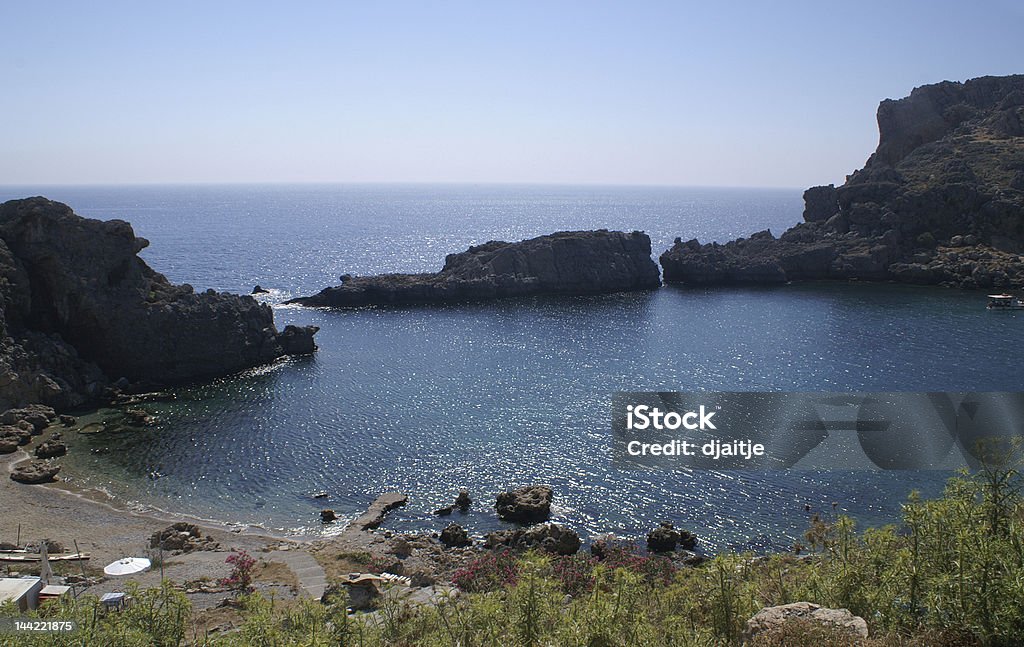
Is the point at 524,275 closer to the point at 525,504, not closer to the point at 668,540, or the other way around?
the point at 525,504

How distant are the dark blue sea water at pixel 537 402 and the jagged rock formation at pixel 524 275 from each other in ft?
15.5

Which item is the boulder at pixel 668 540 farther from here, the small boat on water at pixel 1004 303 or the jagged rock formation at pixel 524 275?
the jagged rock formation at pixel 524 275

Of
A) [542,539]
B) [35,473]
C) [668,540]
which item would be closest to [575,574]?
[542,539]

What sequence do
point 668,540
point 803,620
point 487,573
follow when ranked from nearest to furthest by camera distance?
point 803,620 < point 487,573 < point 668,540

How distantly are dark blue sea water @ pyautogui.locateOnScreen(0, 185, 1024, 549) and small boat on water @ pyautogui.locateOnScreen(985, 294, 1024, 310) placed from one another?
2.38 meters

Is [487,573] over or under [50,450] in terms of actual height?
over

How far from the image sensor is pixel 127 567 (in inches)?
1173

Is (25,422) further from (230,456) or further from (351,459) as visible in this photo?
(351,459)

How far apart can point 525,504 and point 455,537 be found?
417 centimetres

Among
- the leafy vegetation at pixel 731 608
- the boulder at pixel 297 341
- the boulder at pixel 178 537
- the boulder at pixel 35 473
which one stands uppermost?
the leafy vegetation at pixel 731 608

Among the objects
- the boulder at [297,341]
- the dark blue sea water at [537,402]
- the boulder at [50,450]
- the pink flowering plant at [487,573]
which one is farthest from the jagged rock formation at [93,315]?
the pink flowering plant at [487,573]

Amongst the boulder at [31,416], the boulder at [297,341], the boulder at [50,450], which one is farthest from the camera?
the boulder at [297,341]

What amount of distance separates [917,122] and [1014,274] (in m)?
51.0

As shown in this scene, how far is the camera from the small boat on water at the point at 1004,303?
8475 centimetres
